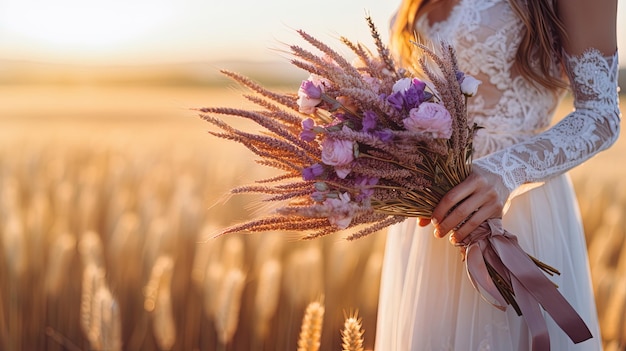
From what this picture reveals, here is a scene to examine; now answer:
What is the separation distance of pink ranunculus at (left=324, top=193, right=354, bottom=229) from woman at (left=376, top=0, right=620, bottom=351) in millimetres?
202

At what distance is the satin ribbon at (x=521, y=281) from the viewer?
125cm

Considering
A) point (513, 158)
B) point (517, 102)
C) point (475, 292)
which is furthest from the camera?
point (517, 102)

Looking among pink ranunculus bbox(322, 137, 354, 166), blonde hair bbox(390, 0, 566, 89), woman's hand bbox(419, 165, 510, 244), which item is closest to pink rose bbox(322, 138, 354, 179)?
pink ranunculus bbox(322, 137, 354, 166)

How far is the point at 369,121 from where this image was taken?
3.77ft

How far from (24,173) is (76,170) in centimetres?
67

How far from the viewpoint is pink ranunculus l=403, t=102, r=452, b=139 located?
112 cm

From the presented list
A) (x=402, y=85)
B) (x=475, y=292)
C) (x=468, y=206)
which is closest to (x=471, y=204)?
(x=468, y=206)

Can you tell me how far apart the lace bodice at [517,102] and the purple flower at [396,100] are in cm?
23

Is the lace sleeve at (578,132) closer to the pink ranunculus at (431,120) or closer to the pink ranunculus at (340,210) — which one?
the pink ranunculus at (431,120)

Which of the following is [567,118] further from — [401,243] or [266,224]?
[266,224]

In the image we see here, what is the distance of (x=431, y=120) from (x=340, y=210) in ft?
0.65

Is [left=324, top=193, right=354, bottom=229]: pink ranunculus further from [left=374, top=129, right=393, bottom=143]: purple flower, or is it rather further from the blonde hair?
the blonde hair

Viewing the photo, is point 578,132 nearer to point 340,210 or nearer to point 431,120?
point 431,120

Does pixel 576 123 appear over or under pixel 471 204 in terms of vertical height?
over
